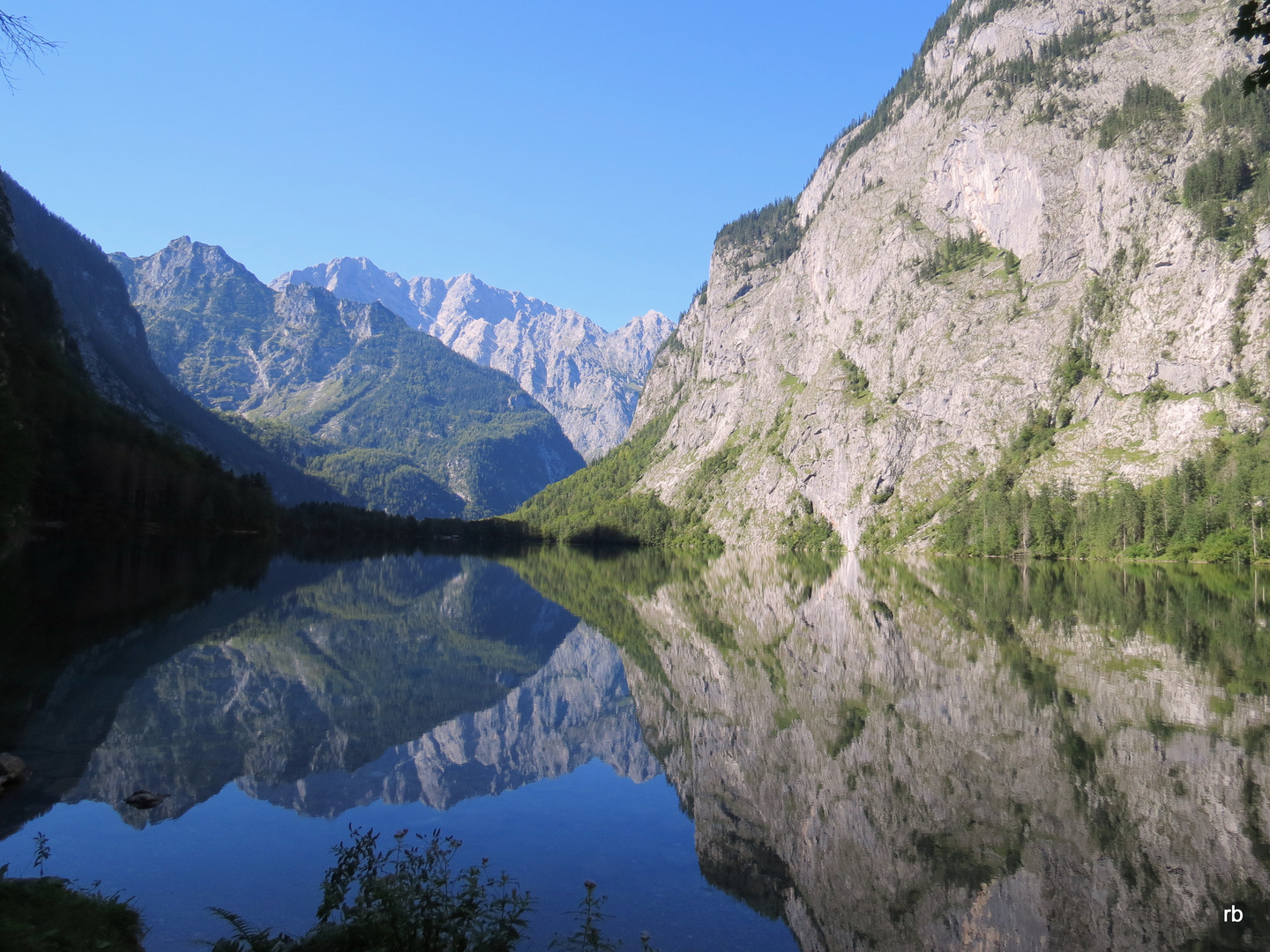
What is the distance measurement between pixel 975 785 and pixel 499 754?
38.8ft

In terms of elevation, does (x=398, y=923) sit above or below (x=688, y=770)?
above

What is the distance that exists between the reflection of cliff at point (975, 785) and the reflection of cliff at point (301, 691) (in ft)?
25.1

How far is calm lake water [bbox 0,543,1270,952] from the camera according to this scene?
11.1m

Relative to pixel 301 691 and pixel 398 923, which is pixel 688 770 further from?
pixel 301 691

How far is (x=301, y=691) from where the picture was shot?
22.8m

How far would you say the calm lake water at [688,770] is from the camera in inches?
438

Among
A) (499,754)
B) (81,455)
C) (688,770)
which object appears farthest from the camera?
(81,455)

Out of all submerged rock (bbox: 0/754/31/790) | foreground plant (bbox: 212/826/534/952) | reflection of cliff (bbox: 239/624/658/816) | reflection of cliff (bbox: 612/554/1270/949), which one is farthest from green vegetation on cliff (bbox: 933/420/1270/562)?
submerged rock (bbox: 0/754/31/790)

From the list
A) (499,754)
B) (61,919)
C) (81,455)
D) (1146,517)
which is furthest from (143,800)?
(1146,517)

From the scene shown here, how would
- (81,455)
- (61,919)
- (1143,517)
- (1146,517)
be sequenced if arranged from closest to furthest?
(61,919) → (81,455) → (1146,517) → (1143,517)

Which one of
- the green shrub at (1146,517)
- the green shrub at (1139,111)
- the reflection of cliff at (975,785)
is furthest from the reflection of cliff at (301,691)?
the green shrub at (1139,111)

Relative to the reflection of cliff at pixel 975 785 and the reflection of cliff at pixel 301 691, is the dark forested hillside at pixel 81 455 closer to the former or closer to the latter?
the reflection of cliff at pixel 301 691

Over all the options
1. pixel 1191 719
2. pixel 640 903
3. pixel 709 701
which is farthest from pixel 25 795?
pixel 1191 719

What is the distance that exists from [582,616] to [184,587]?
1019 inches
